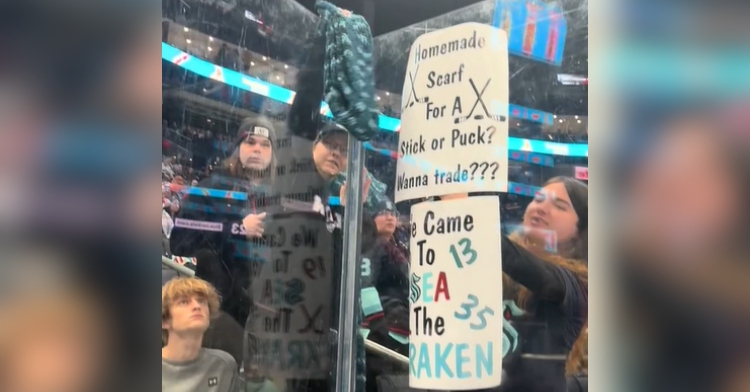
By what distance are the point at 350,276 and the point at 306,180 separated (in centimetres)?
21

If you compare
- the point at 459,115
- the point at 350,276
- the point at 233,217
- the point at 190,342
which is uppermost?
the point at 459,115

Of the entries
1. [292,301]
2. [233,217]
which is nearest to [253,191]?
[233,217]

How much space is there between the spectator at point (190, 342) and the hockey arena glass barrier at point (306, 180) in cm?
3

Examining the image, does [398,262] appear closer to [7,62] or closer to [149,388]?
[149,388]

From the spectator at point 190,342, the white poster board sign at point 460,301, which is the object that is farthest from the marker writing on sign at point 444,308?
the spectator at point 190,342

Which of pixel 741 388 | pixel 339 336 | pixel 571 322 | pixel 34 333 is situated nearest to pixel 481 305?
pixel 571 322

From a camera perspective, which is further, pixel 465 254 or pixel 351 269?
pixel 351 269

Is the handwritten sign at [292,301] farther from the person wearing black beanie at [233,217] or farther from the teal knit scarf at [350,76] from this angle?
the teal knit scarf at [350,76]

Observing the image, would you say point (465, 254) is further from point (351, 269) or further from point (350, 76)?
point (350, 76)

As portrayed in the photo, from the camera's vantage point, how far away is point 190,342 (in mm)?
1085

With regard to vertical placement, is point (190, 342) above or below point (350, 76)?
below

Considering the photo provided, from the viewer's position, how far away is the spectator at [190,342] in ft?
3.44

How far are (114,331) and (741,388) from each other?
0.61 m

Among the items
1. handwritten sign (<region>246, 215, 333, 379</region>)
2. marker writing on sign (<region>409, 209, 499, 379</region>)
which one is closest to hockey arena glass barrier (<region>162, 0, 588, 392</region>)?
handwritten sign (<region>246, 215, 333, 379</region>)
